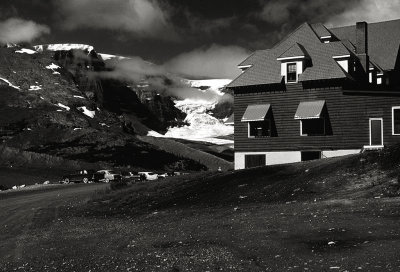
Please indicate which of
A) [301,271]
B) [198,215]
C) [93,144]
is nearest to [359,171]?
[198,215]

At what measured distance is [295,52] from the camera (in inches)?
1982

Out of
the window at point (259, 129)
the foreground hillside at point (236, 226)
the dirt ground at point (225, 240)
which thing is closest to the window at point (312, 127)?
the window at point (259, 129)

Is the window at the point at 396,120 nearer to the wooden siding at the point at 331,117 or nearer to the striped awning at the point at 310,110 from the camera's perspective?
the wooden siding at the point at 331,117

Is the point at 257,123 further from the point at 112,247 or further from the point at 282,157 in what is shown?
the point at 112,247

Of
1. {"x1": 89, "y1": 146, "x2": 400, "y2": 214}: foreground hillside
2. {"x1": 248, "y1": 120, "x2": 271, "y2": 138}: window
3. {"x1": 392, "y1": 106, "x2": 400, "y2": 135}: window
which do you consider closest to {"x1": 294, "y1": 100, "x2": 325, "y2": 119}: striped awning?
{"x1": 248, "y1": 120, "x2": 271, "y2": 138}: window

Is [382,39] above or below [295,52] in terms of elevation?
above

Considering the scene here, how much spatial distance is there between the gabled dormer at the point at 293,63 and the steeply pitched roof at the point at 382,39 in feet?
29.0

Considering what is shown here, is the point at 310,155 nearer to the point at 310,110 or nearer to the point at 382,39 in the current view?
the point at 310,110

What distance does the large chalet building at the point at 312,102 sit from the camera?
47031 mm

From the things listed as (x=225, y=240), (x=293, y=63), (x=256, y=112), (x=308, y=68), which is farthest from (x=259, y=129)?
(x=225, y=240)

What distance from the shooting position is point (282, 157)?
163ft

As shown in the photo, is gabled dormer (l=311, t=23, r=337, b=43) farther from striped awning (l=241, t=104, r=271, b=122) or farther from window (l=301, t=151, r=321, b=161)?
window (l=301, t=151, r=321, b=161)

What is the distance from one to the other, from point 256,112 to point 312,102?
14.8 ft

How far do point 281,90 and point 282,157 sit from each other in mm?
5358
